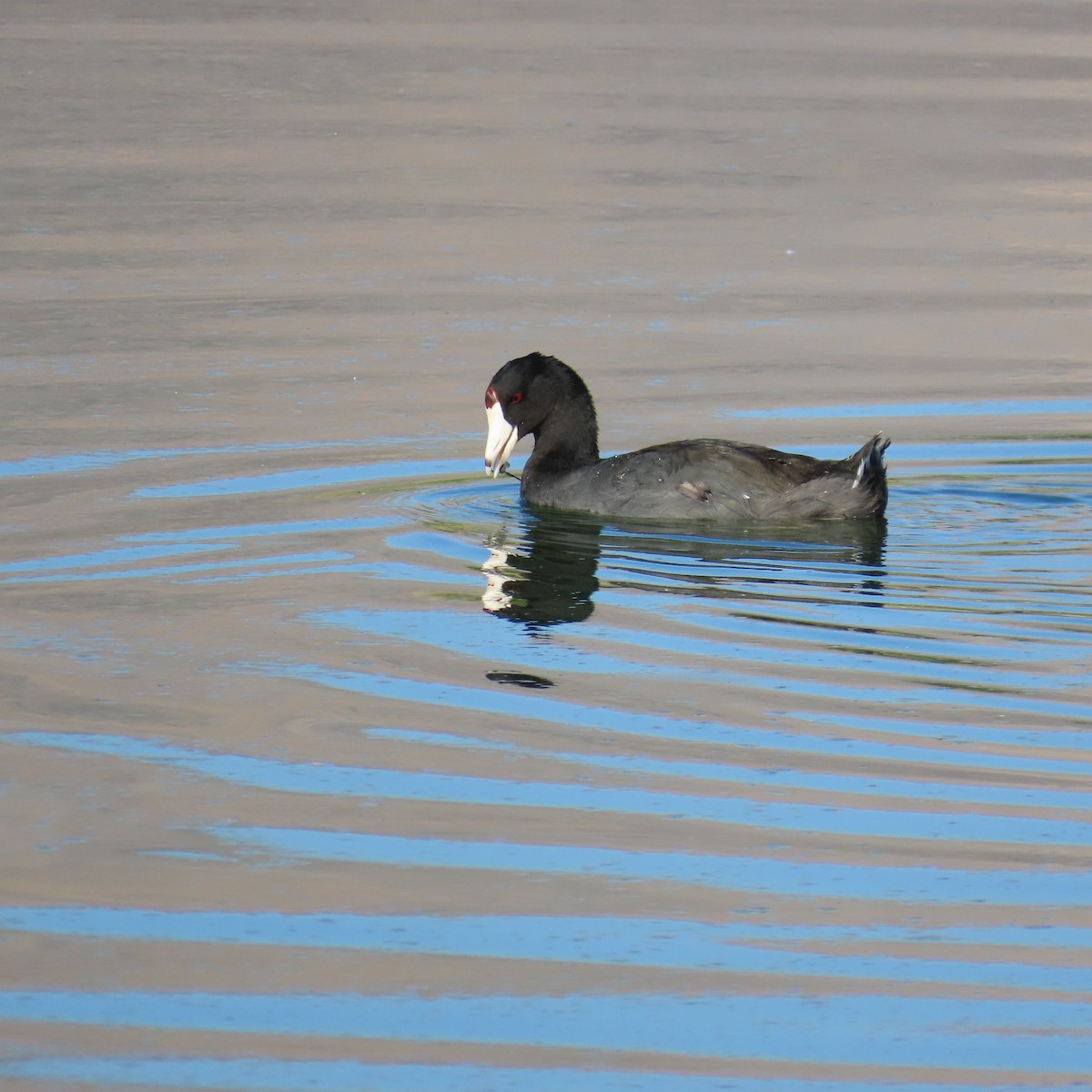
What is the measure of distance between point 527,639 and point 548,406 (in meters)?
2.82

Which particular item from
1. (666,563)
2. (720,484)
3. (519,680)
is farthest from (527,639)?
(720,484)

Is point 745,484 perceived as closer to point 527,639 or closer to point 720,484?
point 720,484

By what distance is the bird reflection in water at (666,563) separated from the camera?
802cm

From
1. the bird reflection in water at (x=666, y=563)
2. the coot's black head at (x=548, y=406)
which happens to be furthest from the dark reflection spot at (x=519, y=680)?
the coot's black head at (x=548, y=406)

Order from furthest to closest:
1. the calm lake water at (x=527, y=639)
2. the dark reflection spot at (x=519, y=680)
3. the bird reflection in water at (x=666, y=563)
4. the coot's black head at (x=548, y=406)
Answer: the coot's black head at (x=548, y=406), the bird reflection in water at (x=666, y=563), the dark reflection spot at (x=519, y=680), the calm lake water at (x=527, y=639)

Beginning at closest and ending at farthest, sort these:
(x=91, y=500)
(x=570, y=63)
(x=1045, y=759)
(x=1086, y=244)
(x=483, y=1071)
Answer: (x=483, y=1071) < (x=1045, y=759) < (x=91, y=500) < (x=1086, y=244) < (x=570, y=63)

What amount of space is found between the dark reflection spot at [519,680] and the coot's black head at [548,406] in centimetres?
312

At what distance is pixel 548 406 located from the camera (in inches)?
400

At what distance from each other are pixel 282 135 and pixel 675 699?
1380cm

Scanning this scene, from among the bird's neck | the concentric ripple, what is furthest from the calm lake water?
the bird's neck

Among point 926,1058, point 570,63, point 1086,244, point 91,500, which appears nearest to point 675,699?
point 926,1058

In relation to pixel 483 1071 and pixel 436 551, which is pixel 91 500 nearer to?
pixel 436 551

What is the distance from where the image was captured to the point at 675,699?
261 inches

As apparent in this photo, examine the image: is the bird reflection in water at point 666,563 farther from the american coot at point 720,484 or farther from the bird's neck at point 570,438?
the bird's neck at point 570,438
